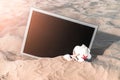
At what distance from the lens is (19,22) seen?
4152mm

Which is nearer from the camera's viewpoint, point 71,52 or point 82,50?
Result: point 82,50

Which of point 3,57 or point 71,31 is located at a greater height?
point 71,31

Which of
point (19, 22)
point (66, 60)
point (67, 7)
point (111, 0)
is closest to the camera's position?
point (66, 60)

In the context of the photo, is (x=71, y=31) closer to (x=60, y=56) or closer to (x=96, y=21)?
(x=60, y=56)

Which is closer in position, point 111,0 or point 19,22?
point 19,22

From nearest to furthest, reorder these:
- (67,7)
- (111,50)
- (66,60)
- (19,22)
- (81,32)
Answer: (66,60), (81,32), (111,50), (19,22), (67,7)

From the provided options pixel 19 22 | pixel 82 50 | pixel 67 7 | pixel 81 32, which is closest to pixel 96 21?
pixel 67 7

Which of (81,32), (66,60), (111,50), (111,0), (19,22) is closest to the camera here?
(66,60)

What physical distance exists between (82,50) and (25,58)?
2.04ft

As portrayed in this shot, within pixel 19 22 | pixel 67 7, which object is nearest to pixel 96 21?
pixel 67 7

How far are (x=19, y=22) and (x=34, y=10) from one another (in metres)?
1.08

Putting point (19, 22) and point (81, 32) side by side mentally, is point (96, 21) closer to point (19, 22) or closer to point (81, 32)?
point (19, 22)

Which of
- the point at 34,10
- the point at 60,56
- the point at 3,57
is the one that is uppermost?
the point at 34,10

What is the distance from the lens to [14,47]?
341cm
